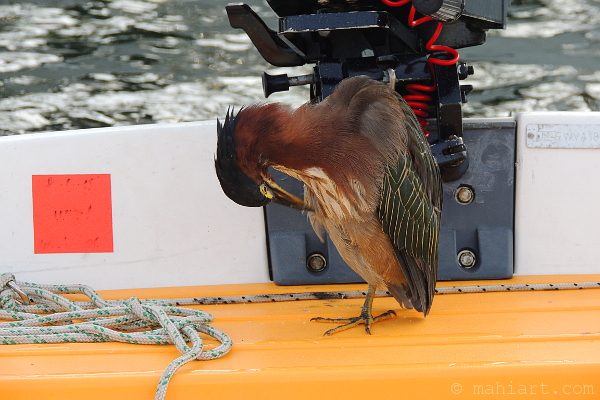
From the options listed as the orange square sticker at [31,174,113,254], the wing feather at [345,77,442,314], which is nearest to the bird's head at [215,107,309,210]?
the wing feather at [345,77,442,314]

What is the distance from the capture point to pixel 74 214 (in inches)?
97.1

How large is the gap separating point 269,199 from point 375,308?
0.69 m

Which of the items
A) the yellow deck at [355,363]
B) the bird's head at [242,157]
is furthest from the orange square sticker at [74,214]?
the bird's head at [242,157]

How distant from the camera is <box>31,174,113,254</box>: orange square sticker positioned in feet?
8.10

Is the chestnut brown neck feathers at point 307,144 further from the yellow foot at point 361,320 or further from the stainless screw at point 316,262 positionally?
the stainless screw at point 316,262

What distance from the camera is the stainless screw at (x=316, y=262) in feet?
8.07

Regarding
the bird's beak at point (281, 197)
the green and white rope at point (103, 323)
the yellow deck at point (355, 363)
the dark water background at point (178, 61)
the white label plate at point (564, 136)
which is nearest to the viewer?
the yellow deck at point (355, 363)

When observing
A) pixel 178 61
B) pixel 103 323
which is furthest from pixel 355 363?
pixel 178 61

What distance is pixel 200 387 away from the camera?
1485mm

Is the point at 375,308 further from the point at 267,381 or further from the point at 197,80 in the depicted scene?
the point at 197,80

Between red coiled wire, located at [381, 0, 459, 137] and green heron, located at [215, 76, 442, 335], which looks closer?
green heron, located at [215, 76, 442, 335]

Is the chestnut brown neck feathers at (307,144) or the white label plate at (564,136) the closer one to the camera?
the chestnut brown neck feathers at (307,144)

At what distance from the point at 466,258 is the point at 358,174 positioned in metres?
0.72

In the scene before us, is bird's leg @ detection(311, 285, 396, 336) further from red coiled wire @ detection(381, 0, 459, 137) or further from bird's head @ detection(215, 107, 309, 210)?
red coiled wire @ detection(381, 0, 459, 137)
